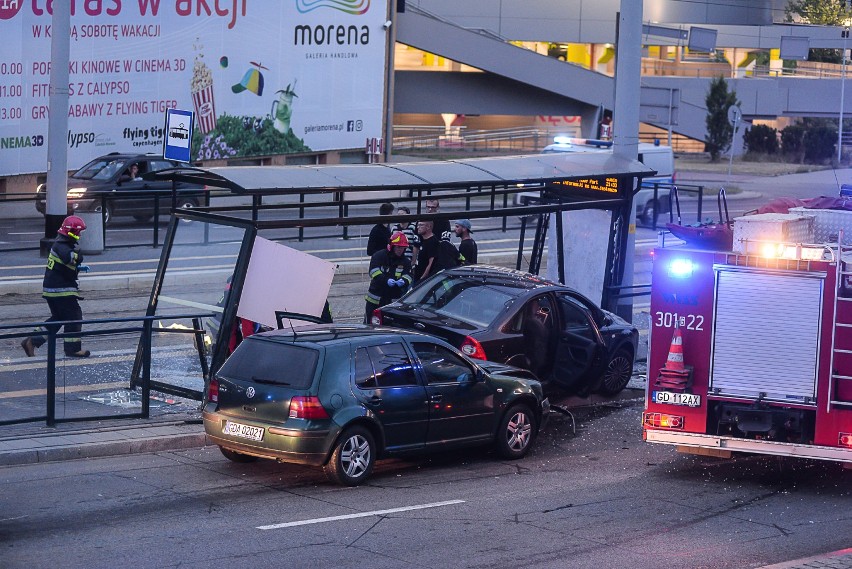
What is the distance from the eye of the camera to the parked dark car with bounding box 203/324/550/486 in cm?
1089

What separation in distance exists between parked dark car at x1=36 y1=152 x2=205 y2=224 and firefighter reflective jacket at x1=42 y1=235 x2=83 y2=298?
10.9 m

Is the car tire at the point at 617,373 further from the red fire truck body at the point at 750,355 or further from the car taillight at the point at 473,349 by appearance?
the red fire truck body at the point at 750,355

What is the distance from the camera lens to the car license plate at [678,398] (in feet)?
38.3

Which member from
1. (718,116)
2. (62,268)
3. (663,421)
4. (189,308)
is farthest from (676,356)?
(718,116)

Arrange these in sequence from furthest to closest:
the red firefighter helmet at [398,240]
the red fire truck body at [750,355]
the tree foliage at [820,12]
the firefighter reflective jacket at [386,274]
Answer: the tree foliage at [820,12], the firefighter reflective jacket at [386,274], the red firefighter helmet at [398,240], the red fire truck body at [750,355]

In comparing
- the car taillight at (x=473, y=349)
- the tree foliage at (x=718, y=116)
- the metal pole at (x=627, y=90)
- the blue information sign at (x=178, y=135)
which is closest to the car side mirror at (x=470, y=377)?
the car taillight at (x=473, y=349)

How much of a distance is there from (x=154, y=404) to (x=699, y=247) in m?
6.05

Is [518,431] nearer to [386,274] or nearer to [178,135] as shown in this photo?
[386,274]

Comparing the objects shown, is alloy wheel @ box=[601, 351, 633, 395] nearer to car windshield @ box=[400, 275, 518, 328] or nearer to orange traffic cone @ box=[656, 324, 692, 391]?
car windshield @ box=[400, 275, 518, 328]

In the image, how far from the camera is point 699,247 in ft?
39.4

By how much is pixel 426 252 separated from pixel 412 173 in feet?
6.40

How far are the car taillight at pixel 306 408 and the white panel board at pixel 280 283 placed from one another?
3.01m

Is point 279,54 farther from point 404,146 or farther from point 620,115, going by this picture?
point 620,115

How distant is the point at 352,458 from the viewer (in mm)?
11148
